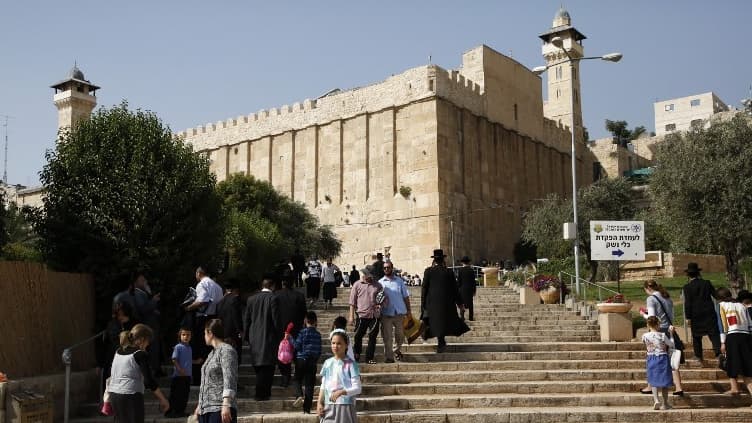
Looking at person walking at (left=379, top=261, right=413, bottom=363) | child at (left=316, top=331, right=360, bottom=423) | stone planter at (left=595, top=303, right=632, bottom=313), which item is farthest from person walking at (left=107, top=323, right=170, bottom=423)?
stone planter at (left=595, top=303, right=632, bottom=313)

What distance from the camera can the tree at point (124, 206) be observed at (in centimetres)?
1405

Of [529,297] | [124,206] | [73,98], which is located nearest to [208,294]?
[124,206]

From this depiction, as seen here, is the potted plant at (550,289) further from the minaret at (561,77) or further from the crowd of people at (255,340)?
the minaret at (561,77)

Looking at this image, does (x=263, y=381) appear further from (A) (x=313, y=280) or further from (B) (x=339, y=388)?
(A) (x=313, y=280)

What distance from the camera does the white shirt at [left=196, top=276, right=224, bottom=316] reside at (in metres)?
11.2

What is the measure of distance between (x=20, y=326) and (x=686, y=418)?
8309 millimetres

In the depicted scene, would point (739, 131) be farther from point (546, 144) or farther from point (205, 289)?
point (546, 144)

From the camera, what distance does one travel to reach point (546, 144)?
161ft

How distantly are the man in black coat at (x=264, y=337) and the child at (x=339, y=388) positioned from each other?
3.32 m

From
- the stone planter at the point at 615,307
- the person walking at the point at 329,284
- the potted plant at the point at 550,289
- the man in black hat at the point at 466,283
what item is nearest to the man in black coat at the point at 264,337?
the man in black hat at the point at 466,283

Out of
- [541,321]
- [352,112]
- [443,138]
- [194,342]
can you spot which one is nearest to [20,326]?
[194,342]

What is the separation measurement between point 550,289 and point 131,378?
13.1 meters

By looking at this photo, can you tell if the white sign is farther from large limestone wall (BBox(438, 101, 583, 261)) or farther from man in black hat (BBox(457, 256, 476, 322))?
large limestone wall (BBox(438, 101, 583, 261))

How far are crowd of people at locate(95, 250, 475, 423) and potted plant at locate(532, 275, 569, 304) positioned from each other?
21.6 feet
